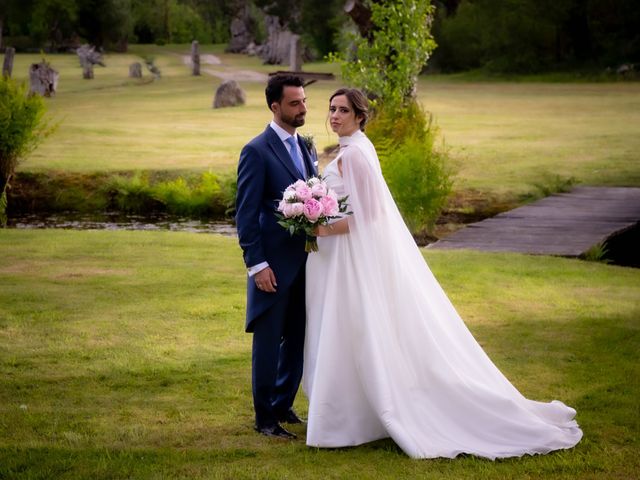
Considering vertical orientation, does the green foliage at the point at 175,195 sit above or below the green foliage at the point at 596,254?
below

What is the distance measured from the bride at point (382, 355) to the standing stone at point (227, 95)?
2879cm

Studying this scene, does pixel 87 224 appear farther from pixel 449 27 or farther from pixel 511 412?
pixel 449 27

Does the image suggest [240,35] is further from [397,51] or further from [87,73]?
[397,51]

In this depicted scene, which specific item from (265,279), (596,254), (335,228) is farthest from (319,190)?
(596,254)

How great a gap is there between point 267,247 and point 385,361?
92 centimetres

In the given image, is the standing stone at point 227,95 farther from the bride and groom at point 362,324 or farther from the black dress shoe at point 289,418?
the bride and groom at point 362,324

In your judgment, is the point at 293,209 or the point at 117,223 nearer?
the point at 293,209

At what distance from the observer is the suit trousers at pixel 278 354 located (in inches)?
240

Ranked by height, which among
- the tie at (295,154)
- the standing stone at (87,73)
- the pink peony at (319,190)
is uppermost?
the tie at (295,154)

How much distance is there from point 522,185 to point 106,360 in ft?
40.1

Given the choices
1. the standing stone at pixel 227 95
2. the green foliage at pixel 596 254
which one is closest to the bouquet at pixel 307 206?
Result: the green foliage at pixel 596 254

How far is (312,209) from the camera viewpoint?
5656 mm

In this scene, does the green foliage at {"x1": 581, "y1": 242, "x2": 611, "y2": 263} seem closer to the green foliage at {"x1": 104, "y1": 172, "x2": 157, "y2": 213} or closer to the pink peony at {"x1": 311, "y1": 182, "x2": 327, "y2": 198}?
the green foliage at {"x1": 104, "y1": 172, "x2": 157, "y2": 213}

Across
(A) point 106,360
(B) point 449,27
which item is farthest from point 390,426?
(B) point 449,27
